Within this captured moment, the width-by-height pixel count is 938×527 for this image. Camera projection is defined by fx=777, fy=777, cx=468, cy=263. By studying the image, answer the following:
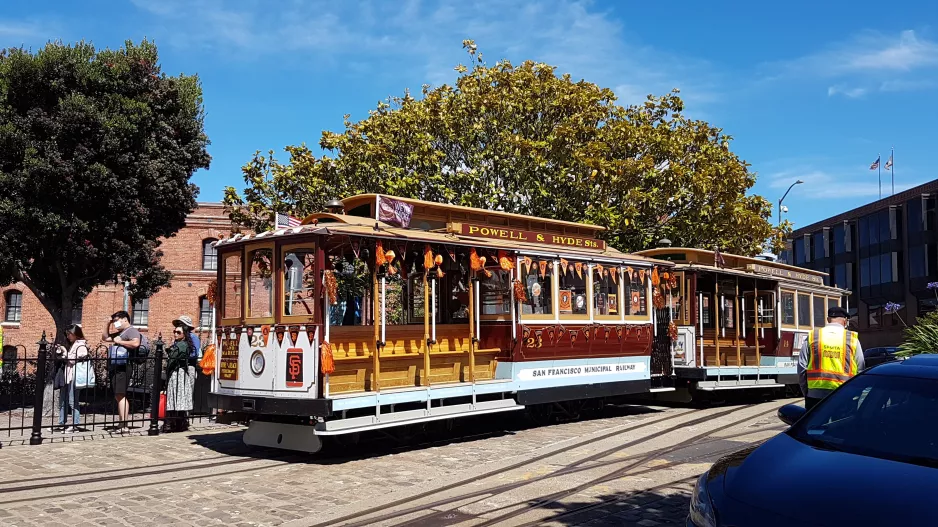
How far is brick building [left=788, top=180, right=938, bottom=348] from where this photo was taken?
180 ft

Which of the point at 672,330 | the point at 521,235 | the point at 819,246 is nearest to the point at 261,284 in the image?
the point at 521,235

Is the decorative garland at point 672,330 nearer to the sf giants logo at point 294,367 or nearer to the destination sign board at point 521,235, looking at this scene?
the destination sign board at point 521,235

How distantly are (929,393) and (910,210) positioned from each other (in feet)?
198

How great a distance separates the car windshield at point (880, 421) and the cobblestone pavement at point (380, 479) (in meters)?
2.22

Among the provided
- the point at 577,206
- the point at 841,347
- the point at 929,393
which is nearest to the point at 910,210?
the point at 577,206

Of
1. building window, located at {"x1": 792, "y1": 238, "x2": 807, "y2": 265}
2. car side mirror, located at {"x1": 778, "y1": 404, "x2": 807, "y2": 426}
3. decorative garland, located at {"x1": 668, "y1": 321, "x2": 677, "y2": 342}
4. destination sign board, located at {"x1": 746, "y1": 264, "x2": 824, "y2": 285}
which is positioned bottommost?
car side mirror, located at {"x1": 778, "y1": 404, "x2": 807, "y2": 426}

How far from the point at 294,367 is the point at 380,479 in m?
2.02

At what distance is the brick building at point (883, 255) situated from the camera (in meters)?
54.8

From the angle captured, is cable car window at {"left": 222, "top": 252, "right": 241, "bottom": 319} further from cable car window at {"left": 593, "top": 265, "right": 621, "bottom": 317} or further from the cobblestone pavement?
cable car window at {"left": 593, "top": 265, "right": 621, "bottom": 317}

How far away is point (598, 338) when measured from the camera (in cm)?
1397

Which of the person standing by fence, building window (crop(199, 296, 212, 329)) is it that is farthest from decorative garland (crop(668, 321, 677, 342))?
building window (crop(199, 296, 212, 329))

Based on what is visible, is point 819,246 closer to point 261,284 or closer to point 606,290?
point 606,290

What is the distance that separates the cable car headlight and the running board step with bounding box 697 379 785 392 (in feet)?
30.7

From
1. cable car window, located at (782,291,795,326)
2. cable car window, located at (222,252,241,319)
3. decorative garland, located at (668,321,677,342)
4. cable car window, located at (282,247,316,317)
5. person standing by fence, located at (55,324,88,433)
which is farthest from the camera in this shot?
cable car window, located at (782,291,795,326)
